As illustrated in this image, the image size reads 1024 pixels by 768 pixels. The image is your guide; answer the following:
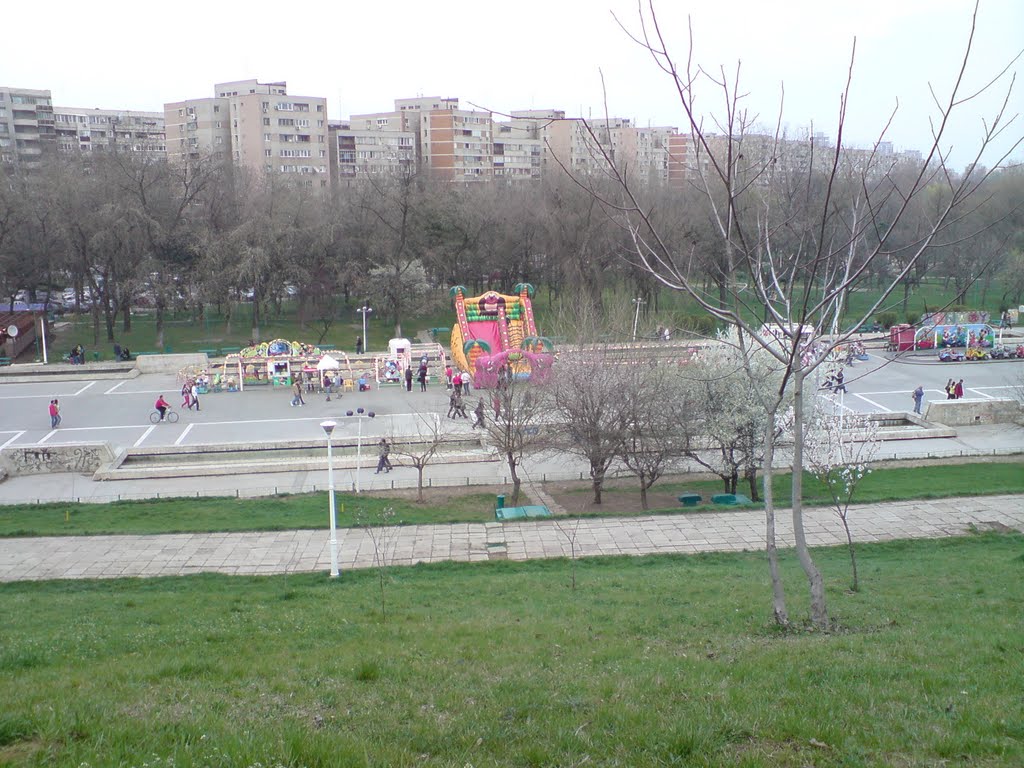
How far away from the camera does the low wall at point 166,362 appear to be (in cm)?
3959

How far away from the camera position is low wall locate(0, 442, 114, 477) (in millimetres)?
23578

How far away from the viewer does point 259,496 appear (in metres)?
21.0

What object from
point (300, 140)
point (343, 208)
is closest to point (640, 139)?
point (300, 140)

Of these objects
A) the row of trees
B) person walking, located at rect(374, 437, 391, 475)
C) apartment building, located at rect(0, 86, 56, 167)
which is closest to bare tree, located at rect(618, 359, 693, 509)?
person walking, located at rect(374, 437, 391, 475)

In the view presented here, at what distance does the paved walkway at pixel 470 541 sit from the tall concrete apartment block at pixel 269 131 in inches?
2770

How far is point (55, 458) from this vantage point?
2388cm

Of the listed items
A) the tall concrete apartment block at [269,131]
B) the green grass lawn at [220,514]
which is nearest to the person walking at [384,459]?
the green grass lawn at [220,514]

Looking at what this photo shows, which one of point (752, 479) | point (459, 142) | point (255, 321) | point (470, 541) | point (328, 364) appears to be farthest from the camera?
point (459, 142)

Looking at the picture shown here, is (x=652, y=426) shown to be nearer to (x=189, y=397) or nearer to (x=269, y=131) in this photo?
(x=189, y=397)

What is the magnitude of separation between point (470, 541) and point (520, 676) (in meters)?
9.74

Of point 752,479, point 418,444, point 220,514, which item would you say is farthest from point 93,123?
point 752,479

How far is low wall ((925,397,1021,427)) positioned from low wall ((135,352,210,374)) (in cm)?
2968

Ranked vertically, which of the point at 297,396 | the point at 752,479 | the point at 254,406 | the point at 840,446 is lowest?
the point at 752,479

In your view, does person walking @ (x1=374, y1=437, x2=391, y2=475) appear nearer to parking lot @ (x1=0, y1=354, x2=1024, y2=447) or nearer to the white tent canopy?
parking lot @ (x1=0, y1=354, x2=1024, y2=447)
